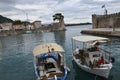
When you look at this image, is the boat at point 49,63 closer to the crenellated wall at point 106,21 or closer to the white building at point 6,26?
the crenellated wall at point 106,21

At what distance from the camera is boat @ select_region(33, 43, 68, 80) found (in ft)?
78.3

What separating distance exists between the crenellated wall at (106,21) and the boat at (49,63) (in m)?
67.4

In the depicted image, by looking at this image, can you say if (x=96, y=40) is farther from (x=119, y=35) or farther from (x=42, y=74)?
(x=119, y=35)

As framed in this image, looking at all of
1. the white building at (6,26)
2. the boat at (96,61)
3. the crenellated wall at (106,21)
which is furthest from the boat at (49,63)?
the white building at (6,26)

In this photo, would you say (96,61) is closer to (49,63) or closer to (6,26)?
(49,63)

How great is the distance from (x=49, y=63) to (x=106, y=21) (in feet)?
259

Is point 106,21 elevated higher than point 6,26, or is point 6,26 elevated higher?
point 106,21

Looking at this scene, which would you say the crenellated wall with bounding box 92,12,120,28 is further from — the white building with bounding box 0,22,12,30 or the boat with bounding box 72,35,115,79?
the white building with bounding box 0,22,12,30

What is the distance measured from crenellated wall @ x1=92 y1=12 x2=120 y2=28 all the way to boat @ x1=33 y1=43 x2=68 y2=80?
6744cm

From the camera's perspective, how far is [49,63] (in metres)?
26.3

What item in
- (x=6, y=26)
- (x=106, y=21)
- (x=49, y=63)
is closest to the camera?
(x=49, y=63)

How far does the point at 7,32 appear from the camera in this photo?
516 feet

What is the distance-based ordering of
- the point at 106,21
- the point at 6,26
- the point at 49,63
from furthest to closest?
the point at 6,26
the point at 106,21
the point at 49,63

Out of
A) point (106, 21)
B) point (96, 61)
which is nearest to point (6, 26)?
point (106, 21)
